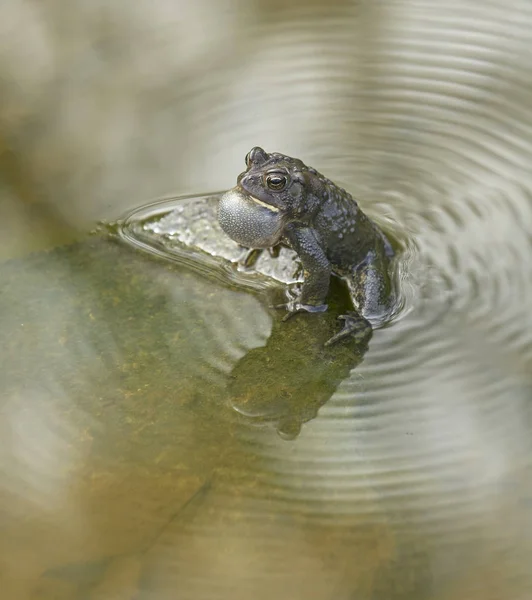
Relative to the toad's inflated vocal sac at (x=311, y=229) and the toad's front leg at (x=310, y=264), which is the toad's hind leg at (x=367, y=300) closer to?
the toad's inflated vocal sac at (x=311, y=229)

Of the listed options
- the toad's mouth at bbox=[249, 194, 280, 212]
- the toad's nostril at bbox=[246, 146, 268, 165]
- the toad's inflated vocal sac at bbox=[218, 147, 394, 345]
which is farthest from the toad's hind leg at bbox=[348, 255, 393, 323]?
the toad's nostril at bbox=[246, 146, 268, 165]

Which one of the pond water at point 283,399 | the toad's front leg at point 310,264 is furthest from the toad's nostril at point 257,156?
the pond water at point 283,399

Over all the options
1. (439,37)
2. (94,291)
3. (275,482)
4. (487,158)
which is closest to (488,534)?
(275,482)

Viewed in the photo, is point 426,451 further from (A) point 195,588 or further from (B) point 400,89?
(B) point 400,89

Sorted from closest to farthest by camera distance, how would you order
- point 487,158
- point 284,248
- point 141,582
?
point 141,582
point 284,248
point 487,158

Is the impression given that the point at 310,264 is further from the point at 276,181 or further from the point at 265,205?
the point at 276,181

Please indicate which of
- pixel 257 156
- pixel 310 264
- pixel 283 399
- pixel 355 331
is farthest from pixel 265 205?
pixel 283 399

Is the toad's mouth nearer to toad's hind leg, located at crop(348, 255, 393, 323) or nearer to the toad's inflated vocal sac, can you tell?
the toad's inflated vocal sac
